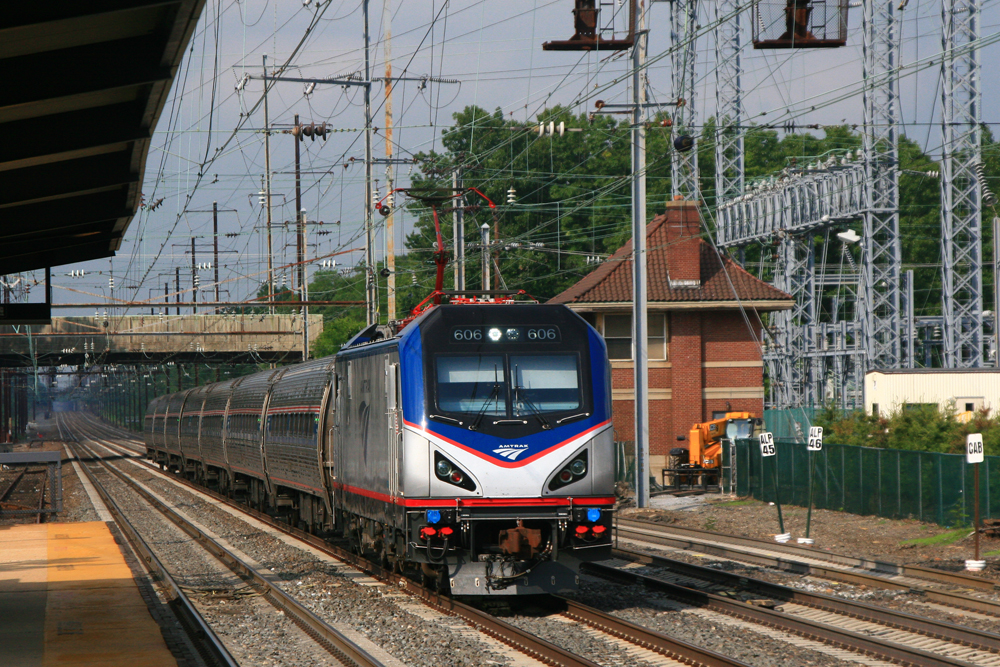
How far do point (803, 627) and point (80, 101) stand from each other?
847 cm

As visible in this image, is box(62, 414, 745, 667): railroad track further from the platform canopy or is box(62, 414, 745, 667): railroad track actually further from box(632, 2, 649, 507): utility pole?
box(632, 2, 649, 507): utility pole

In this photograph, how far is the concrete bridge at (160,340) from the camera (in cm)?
6197

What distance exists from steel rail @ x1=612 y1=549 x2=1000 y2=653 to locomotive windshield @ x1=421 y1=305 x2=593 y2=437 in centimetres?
345

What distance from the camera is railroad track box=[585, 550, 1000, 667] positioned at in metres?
10.4

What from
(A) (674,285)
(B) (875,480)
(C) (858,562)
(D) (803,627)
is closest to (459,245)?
(A) (674,285)

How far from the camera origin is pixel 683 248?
37.6 metres

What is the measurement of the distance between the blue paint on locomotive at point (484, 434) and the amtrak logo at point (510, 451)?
2 cm

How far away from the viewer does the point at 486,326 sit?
12.7m

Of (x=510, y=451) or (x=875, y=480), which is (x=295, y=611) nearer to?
(x=510, y=451)

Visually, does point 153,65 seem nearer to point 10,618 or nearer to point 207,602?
point 10,618

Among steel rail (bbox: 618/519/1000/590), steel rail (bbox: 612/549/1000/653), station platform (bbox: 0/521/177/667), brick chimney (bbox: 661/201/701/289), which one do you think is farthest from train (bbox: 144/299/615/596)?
brick chimney (bbox: 661/201/701/289)


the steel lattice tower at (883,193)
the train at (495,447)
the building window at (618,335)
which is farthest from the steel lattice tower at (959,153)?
the train at (495,447)

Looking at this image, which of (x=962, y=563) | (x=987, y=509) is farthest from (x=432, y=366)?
(x=987, y=509)

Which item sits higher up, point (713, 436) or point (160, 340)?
point (160, 340)
